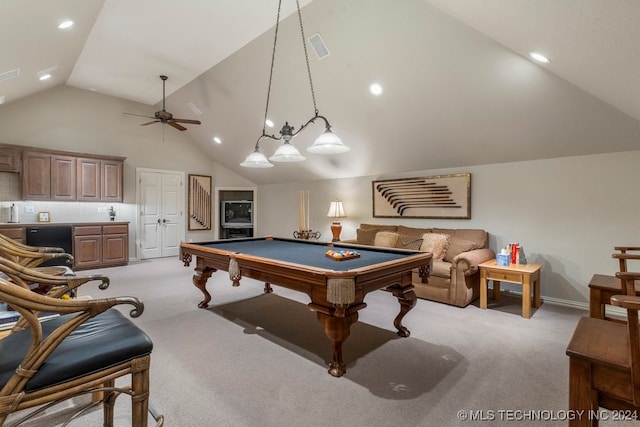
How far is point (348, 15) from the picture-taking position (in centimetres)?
328

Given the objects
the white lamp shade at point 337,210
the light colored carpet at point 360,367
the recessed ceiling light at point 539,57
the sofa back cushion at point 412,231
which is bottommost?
the light colored carpet at point 360,367

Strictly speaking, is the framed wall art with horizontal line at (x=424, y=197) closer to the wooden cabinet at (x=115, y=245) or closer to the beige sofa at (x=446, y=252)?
the beige sofa at (x=446, y=252)

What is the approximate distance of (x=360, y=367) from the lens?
2.31 metres

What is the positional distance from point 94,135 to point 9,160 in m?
1.49

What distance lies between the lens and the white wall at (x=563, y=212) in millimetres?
3504

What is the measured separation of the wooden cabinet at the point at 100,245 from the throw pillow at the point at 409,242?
5.39 metres

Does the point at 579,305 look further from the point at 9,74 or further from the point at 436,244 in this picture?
the point at 9,74

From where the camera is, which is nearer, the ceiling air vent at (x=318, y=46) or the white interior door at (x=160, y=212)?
the ceiling air vent at (x=318, y=46)

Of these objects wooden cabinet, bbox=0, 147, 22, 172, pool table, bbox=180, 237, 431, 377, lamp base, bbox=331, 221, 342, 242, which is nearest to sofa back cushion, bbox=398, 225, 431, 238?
lamp base, bbox=331, 221, 342, 242

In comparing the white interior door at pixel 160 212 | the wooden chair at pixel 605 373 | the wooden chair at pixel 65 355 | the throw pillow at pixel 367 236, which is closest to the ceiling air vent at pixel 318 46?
the throw pillow at pixel 367 236

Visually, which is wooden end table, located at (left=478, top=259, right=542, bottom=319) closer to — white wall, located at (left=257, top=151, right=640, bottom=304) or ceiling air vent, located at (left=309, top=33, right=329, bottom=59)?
white wall, located at (left=257, top=151, right=640, bottom=304)

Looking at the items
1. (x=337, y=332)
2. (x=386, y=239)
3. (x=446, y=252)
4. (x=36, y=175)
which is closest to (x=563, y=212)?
(x=446, y=252)

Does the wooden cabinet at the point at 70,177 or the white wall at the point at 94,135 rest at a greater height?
the white wall at the point at 94,135

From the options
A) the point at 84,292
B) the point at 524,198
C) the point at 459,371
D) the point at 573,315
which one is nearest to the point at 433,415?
the point at 459,371
